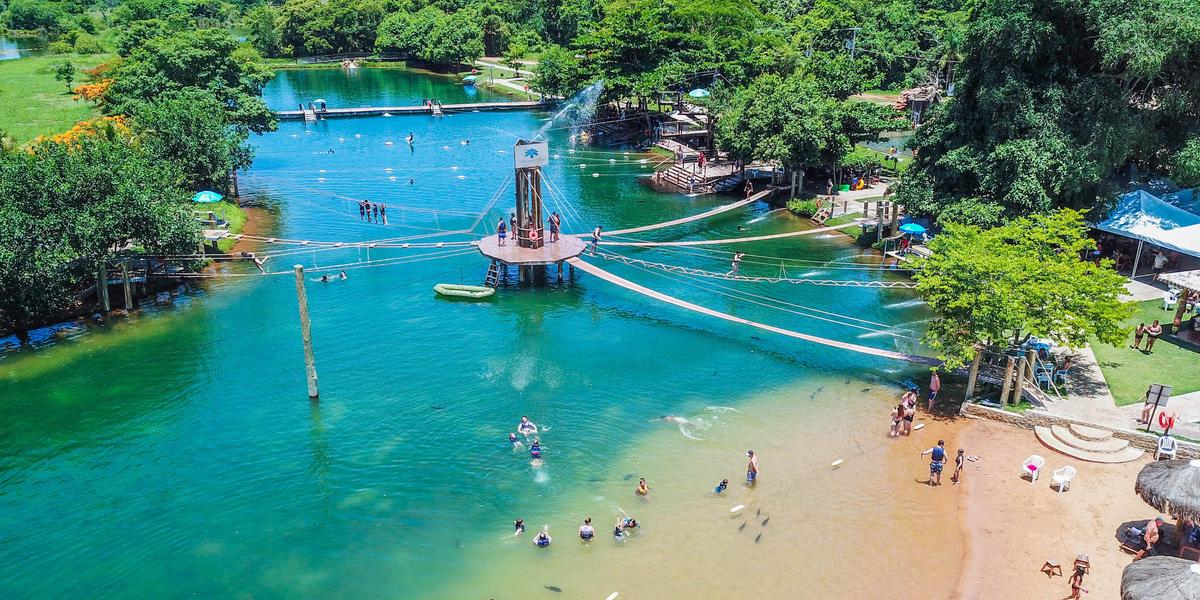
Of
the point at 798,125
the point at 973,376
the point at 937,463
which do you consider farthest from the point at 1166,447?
the point at 798,125

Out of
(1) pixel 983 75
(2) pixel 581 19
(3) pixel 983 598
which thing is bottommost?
(3) pixel 983 598

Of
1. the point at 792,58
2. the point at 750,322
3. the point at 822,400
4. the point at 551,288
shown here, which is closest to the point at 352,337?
the point at 551,288

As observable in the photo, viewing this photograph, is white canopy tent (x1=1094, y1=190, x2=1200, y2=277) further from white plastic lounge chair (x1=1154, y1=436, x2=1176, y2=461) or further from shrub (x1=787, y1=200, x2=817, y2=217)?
shrub (x1=787, y1=200, x2=817, y2=217)

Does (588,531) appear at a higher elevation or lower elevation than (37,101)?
lower

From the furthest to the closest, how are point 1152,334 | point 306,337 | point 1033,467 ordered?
point 1152,334, point 306,337, point 1033,467

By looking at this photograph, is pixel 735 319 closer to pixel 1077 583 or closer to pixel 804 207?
pixel 804 207

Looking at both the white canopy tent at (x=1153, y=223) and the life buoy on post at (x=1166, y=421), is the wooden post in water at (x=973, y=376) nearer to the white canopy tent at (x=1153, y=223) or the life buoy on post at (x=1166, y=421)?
the life buoy on post at (x=1166, y=421)

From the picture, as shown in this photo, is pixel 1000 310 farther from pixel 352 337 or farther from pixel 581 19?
pixel 581 19
